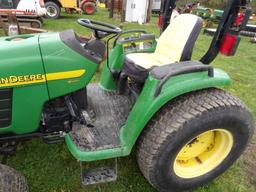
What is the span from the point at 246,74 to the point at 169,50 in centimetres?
306

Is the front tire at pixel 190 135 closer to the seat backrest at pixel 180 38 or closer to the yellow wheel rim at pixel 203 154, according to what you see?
the yellow wheel rim at pixel 203 154

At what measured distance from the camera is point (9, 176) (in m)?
1.66

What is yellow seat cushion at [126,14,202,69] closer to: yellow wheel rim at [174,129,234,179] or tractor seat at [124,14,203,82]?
tractor seat at [124,14,203,82]

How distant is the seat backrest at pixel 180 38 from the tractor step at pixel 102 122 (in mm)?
610

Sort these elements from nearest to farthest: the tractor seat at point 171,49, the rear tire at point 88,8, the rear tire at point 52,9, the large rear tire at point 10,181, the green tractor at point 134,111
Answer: the large rear tire at point 10,181 → the green tractor at point 134,111 → the tractor seat at point 171,49 → the rear tire at point 52,9 → the rear tire at point 88,8

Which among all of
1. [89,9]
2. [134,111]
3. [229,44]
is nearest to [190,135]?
[134,111]

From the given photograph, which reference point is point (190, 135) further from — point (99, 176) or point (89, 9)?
point (89, 9)

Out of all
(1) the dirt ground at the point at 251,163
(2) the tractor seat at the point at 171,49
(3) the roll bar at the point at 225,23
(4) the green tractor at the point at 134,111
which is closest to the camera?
(4) the green tractor at the point at 134,111

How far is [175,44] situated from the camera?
2.44m

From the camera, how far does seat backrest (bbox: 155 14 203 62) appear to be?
2.25m

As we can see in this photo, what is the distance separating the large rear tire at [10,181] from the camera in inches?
62.9

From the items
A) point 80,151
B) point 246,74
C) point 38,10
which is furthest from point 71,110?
point 38,10

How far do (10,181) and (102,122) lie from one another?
857mm

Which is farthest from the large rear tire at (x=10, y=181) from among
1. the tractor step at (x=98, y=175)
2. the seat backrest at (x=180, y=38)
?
the seat backrest at (x=180, y=38)
